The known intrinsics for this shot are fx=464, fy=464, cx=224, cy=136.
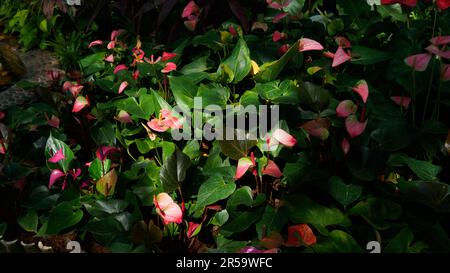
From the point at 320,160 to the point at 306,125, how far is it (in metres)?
0.15

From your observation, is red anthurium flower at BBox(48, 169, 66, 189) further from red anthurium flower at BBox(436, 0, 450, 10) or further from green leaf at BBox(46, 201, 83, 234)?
red anthurium flower at BBox(436, 0, 450, 10)

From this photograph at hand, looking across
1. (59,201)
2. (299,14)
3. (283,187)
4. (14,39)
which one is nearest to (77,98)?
(59,201)

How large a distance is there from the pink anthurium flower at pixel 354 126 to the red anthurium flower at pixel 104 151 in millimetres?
846

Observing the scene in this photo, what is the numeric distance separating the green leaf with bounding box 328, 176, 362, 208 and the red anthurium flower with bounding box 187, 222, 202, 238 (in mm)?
447

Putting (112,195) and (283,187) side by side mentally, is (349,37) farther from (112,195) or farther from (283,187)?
(112,195)

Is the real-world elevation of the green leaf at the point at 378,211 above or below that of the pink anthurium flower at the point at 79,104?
below

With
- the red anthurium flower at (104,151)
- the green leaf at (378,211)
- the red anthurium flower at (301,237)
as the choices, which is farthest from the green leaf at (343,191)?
the red anthurium flower at (104,151)

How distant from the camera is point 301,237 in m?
1.33

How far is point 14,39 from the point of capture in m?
3.47

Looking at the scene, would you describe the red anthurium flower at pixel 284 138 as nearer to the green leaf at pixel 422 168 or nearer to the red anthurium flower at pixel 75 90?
the green leaf at pixel 422 168

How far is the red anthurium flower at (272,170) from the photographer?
58.7 inches

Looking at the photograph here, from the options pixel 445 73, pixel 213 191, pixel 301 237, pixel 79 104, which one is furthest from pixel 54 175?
pixel 445 73

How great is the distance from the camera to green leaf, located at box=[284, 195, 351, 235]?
4.58 feet

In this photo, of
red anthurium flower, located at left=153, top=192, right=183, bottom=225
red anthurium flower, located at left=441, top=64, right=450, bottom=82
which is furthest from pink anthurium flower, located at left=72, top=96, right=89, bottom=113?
red anthurium flower, located at left=441, top=64, right=450, bottom=82
